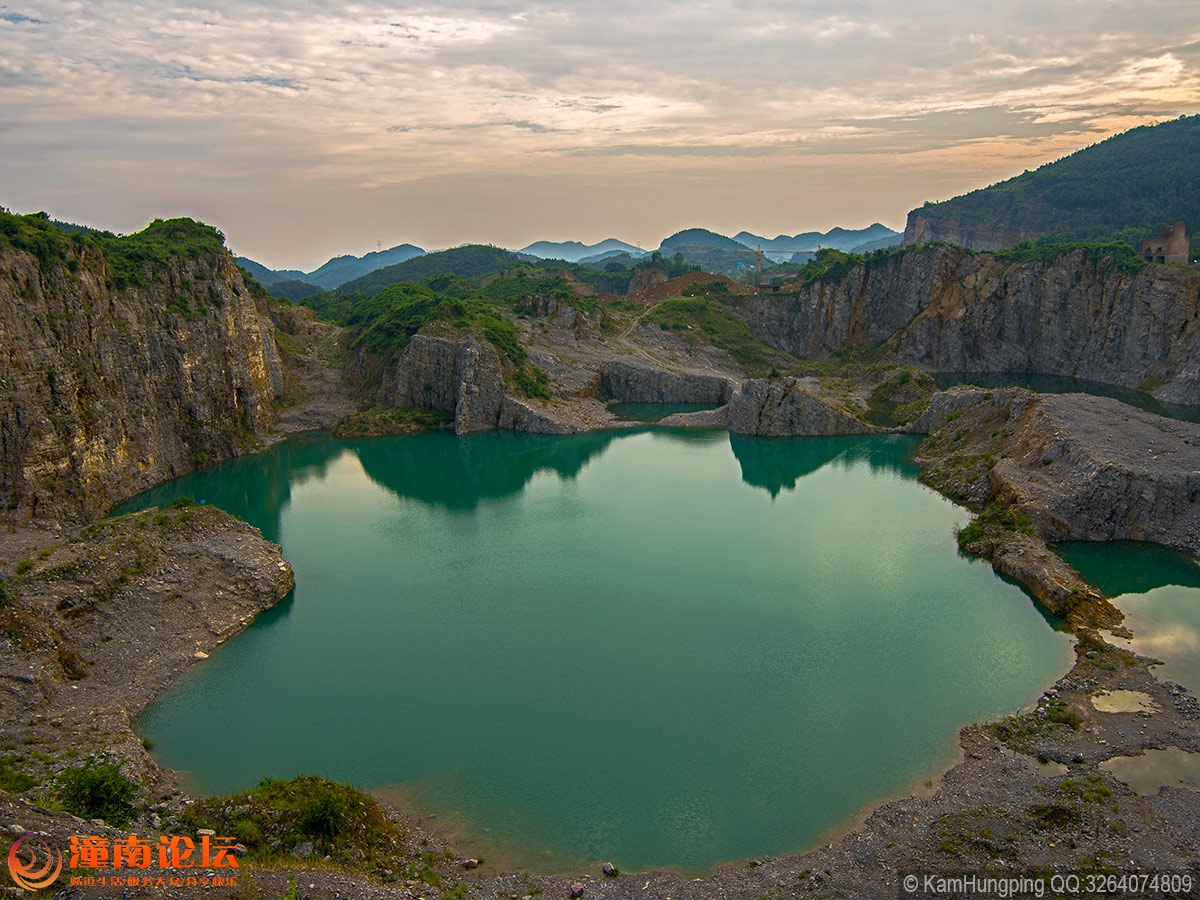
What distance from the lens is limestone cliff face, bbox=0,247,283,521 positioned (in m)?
35.9

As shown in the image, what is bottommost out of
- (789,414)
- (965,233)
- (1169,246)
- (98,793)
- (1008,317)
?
(98,793)

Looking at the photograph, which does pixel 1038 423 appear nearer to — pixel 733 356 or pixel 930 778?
pixel 930 778

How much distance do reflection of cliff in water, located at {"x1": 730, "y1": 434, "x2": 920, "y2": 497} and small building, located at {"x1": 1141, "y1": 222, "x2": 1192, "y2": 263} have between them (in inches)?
1831

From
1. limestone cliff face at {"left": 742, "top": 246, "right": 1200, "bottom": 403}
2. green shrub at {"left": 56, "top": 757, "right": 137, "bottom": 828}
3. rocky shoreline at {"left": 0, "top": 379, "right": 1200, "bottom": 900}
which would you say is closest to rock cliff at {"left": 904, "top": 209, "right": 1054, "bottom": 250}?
limestone cliff face at {"left": 742, "top": 246, "right": 1200, "bottom": 403}

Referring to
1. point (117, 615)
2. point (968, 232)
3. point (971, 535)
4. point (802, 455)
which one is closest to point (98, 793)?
point (117, 615)

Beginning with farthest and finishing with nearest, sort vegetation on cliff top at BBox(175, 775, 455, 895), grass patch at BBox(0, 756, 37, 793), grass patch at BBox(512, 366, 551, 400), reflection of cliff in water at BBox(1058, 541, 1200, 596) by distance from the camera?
grass patch at BBox(512, 366, 551, 400), reflection of cliff in water at BBox(1058, 541, 1200, 596), grass patch at BBox(0, 756, 37, 793), vegetation on cliff top at BBox(175, 775, 455, 895)

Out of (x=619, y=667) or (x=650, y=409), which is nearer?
(x=619, y=667)

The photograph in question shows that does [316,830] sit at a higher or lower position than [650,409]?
lower

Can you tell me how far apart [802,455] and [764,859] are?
42.2 meters

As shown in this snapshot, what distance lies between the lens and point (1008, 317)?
3297 inches

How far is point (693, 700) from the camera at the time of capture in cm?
2434

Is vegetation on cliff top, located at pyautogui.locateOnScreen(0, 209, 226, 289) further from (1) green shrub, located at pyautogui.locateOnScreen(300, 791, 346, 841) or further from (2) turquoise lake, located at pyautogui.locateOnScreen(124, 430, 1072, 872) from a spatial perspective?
(1) green shrub, located at pyautogui.locateOnScreen(300, 791, 346, 841)

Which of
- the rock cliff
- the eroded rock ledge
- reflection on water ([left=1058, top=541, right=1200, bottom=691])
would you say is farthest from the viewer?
the rock cliff

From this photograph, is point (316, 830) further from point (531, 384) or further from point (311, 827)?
point (531, 384)
